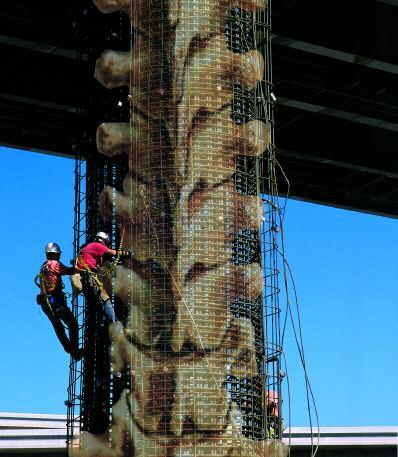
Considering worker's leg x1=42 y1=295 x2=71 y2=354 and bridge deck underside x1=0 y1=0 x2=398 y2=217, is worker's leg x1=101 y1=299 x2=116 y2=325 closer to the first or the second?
worker's leg x1=42 y1=295 x2=71 y2=354

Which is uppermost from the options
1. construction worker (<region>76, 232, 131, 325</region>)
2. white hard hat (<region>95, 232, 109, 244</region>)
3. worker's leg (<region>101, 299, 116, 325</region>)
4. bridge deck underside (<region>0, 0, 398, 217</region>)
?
bridge deck underside (<region>0, 0, 398, 217</region>)

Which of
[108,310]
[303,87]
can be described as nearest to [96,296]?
[108,310]

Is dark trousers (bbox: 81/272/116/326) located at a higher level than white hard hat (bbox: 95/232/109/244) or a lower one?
lower

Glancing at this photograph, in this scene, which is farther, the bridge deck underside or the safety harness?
the bridge deck underside

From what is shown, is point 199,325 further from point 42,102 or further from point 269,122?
point 42,102

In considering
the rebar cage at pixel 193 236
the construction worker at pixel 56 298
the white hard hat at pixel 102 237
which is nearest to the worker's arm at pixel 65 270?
the construction worker at pixel 56 298

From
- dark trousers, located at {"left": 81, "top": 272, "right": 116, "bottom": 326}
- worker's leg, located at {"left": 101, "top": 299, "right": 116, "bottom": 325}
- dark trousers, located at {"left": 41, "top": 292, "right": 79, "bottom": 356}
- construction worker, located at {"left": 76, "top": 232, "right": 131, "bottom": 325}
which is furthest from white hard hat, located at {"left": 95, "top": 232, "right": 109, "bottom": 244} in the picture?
dark trousers, located at {"left": 41, "top": 292, "right": 79, "bottom": 356}

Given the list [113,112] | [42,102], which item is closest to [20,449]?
[42,102]

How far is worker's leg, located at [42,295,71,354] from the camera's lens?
21125 millimetres

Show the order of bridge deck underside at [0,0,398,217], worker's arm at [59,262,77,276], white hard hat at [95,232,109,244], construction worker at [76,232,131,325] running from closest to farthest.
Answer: construction worker at [76,232,131,325], white hard hat at [95,232,109,244], worker's arm at [59,262,77,276], bridge deck underside at [0,0,398,217]

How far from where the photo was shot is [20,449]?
32188 millimetres

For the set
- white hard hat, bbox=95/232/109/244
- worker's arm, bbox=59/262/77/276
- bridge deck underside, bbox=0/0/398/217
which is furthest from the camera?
bridge deck underside, bbox=0/0/398/217

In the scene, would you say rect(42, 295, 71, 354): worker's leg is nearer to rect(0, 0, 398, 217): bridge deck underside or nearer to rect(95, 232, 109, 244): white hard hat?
rect(95, 232, 109, 244): white hard hat

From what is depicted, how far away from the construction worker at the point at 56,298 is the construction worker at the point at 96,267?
54 cm
